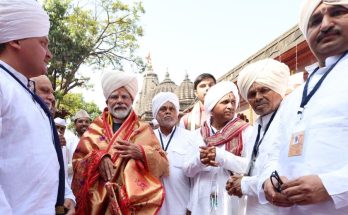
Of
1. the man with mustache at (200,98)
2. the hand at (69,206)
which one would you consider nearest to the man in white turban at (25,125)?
the hand at (69,206)

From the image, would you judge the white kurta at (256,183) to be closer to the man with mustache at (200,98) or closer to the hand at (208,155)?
the hand at (208,155)

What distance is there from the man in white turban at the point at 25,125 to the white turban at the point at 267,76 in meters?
1.75

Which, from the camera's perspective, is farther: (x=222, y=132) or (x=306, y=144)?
(x=222, y=132)

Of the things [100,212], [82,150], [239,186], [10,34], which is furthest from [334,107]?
[82,150]

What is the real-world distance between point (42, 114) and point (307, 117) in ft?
4.84

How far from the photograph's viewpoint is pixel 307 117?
6.64 feet

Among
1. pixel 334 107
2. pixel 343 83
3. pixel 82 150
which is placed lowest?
pixel 82 150

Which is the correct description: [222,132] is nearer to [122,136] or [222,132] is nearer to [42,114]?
[122,136]

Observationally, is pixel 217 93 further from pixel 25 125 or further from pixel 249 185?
pixel 25 125

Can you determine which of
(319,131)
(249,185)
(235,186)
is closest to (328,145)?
(319,131)

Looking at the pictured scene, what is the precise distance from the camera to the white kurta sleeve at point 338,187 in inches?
70.1

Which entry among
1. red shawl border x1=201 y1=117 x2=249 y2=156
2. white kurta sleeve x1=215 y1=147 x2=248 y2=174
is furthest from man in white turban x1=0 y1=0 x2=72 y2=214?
red shawl border x1=201 y1=117 x2=249 y2=156

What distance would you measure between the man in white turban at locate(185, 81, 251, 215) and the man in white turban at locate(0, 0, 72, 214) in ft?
5.65

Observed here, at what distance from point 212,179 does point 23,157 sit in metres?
2.34
